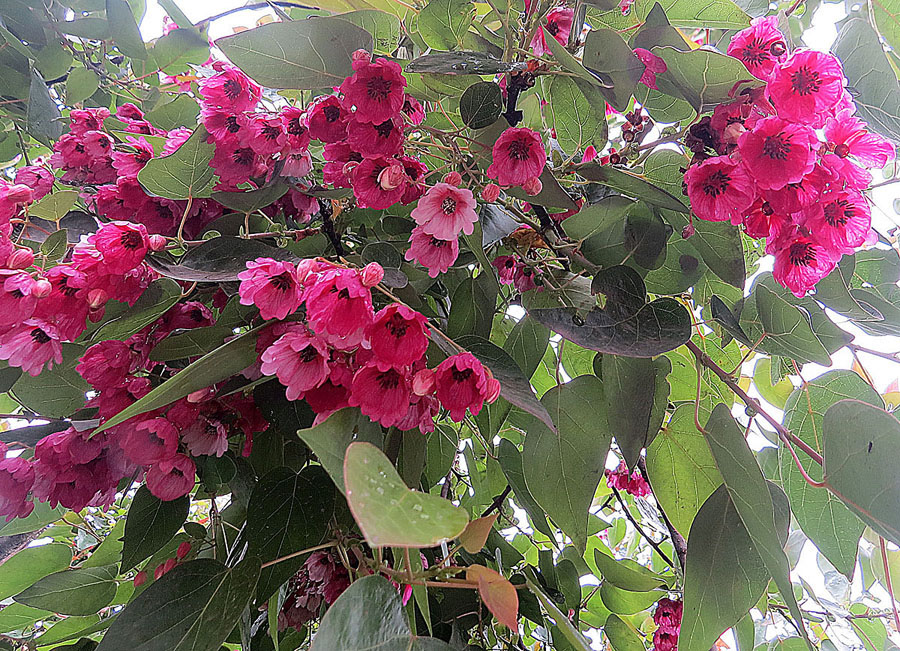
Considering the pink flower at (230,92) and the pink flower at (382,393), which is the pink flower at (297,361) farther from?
the pink flower at (230,92)

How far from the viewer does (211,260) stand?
397 millimetres

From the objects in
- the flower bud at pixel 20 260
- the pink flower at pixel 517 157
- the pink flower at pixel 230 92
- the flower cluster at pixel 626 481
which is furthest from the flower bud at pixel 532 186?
the flower cluster at pixel 626 481

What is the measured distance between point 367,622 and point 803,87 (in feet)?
1.35

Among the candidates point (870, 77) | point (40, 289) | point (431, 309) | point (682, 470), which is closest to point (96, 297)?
point (40, 289)

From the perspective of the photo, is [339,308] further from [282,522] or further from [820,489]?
[820,489]

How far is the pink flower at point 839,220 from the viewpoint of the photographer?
0.41 m

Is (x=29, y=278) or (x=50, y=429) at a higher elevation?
(x=29, y=278)

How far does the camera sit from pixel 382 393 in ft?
1.11

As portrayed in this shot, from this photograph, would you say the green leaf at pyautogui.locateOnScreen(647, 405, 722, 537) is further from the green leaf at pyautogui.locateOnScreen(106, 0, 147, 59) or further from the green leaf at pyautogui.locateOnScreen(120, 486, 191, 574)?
the green leaf at pyautogui.locateOnScreen(106, 0, 147, 59)

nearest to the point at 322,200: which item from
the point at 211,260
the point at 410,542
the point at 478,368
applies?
the point at 211,260

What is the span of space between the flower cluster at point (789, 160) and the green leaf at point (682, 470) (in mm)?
143

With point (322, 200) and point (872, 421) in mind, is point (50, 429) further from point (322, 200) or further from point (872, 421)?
point (872, 421)

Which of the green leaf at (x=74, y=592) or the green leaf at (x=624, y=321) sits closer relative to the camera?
the green leaf at (x=624, y=321)

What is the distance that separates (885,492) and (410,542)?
1.13 feet
